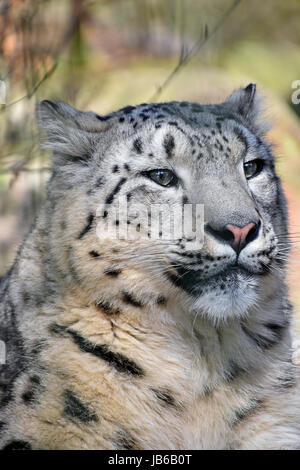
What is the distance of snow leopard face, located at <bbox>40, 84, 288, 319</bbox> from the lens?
3.27 m

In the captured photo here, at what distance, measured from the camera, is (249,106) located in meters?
4.29

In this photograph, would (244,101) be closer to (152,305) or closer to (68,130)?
(68,130)

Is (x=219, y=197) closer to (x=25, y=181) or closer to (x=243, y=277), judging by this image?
(x=243, y=277)

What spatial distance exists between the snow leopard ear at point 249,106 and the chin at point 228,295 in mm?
1234

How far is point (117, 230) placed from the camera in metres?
3.45

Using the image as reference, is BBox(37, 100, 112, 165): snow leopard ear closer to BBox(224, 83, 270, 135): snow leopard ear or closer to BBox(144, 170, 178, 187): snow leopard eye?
BBox(144, 170, 178, 187): snow leopard eye

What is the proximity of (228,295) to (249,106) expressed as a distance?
1.46 meters

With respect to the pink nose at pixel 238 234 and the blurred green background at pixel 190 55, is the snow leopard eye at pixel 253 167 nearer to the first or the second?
the pink nose at pixel 238 234

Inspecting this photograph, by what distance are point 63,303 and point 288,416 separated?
4.32 ft

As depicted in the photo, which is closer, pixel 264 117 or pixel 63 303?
pixel 63 303

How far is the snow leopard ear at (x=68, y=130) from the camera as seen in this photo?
3809 mm

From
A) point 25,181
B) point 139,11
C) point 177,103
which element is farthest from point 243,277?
point 139,11

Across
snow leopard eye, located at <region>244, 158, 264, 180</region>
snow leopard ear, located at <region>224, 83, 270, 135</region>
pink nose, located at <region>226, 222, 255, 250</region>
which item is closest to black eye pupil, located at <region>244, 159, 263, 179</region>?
snow leopard eye, located at <region>244, 158, 264, 180</region>

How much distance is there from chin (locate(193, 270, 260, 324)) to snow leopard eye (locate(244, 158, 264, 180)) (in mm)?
643
